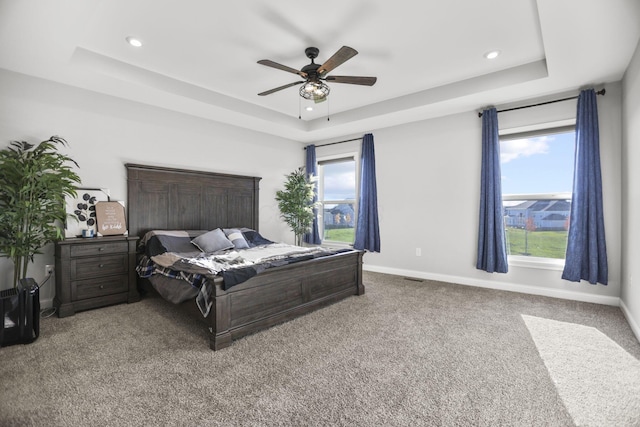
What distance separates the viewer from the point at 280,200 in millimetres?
5496

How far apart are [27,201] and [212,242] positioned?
5.96 ft

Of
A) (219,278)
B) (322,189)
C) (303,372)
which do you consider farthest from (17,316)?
(322,189)

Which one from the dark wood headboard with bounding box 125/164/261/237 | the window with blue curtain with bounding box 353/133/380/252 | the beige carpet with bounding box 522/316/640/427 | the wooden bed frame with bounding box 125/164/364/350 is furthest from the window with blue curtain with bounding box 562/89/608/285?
the dark wood headboard with bounding box 125/164/261/237

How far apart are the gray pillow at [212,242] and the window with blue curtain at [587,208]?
4217mm

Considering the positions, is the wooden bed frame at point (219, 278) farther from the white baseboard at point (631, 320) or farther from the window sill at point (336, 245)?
the white baseboard at point (631, 320)

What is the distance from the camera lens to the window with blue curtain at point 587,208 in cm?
337

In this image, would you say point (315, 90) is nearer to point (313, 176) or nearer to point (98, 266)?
point (98, 266)

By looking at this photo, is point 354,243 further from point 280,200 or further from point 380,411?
point 380,411

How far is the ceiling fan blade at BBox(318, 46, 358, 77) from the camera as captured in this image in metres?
2.36

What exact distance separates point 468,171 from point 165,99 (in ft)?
14.1

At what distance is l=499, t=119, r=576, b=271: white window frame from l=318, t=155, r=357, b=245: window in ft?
8.37

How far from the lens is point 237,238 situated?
14.1 feet

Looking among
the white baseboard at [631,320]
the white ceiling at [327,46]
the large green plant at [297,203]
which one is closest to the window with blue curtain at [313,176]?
the large green plant at [297,203]

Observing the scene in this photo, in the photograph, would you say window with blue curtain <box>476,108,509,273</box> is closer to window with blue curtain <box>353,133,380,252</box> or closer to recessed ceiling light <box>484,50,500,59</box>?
recessed ceiling light <box>484,50,500,59</box>
